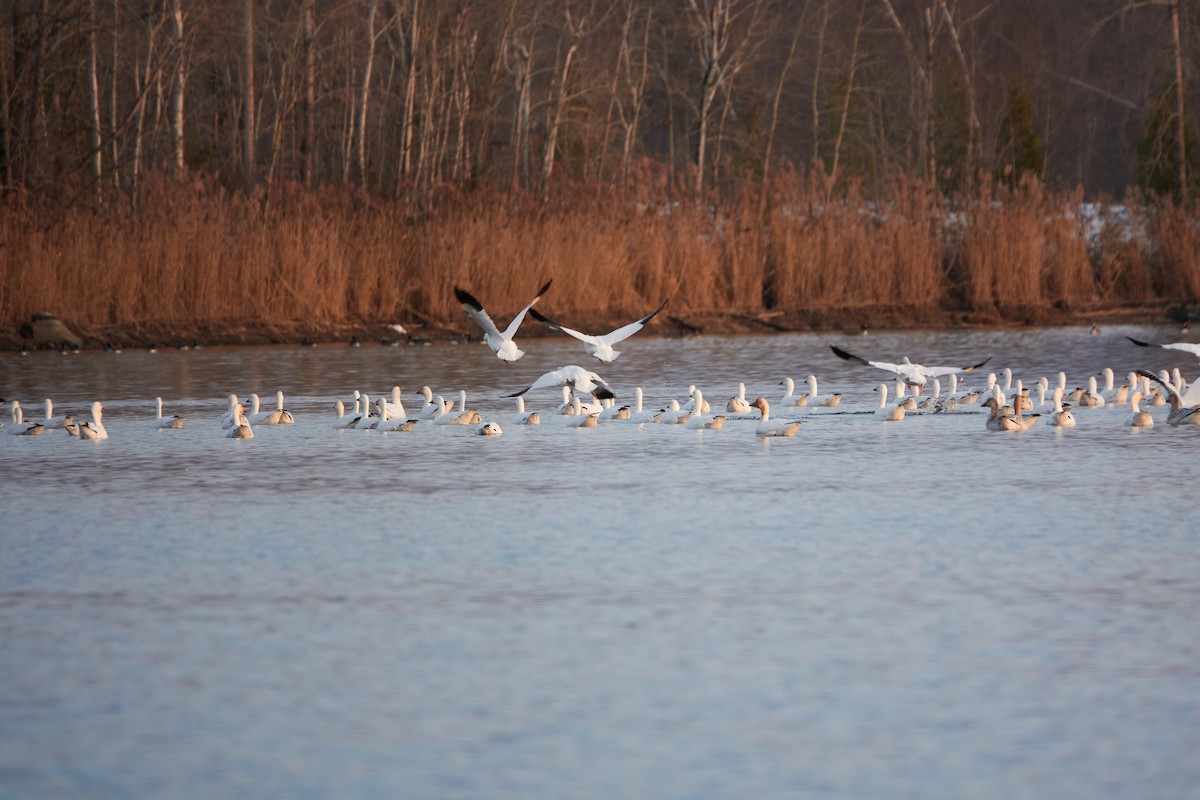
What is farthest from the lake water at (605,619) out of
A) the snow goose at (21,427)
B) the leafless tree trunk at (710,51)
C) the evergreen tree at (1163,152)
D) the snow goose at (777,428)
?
the evergreen tree at (1163,152)

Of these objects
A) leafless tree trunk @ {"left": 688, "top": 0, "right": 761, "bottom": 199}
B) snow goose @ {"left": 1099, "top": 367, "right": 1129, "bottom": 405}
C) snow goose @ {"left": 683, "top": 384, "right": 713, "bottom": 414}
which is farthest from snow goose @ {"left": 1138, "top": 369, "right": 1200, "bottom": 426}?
leafless tree trunk @ {"left": 688, "top": 0, "right": 761, "bottom": 199}

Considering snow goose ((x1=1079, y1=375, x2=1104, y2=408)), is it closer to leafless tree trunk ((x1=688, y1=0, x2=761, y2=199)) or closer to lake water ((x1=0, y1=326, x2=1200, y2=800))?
lake water ((x1=0, y1=326, x2=1200, y2=800))

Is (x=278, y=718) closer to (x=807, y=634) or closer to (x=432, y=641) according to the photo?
(x=432, y=641)

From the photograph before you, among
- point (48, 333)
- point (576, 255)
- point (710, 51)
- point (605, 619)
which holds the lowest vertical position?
point (605, 619)

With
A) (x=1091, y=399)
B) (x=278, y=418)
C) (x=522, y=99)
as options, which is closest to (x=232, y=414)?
(x=278, y=418)

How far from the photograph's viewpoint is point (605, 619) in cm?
505

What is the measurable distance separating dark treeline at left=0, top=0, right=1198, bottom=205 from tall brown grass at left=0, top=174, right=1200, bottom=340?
2.40ft

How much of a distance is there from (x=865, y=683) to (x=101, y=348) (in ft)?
47.8

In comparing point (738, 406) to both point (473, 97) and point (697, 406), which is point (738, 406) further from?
point (473, 97)

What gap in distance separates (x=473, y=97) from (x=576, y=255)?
55.4 ft

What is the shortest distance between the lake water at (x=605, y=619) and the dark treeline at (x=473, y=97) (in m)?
12.1

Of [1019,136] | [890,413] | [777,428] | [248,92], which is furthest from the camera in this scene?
[1019,136]

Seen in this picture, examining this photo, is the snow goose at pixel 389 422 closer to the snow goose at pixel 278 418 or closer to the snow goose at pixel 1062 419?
the snow goose at pixel 278 418

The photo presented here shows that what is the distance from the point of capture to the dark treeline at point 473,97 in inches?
972
